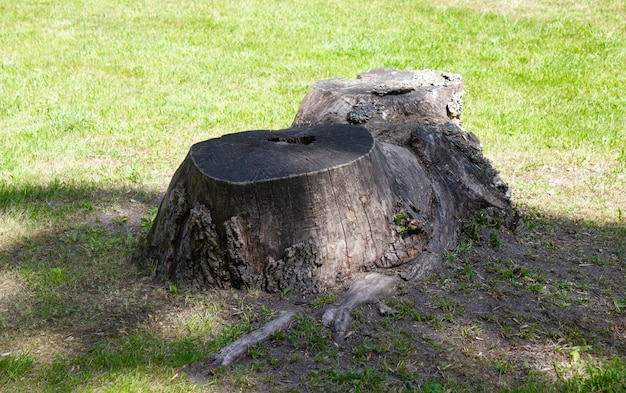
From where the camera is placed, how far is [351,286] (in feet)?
13.4

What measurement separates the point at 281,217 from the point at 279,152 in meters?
0.43

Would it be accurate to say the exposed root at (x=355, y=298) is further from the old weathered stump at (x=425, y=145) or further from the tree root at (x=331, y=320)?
the old weathered stump at (x=425, y=145)

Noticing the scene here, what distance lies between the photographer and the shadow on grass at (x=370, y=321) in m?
3.52

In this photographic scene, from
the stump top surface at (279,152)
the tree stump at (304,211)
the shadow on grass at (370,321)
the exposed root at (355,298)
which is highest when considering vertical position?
the stump top surface at (279,152)

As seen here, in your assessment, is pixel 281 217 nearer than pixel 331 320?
No

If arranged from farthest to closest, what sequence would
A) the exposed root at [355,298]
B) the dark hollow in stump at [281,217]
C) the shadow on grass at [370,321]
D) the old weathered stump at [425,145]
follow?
1. the old weathered stump at [425,145]
2. the dark hollow in stump at [281,217]
3. the exposed root at [355,298]
4. the shadow on grass at [370,321]

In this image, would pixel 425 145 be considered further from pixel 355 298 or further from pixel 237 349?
pixel 237 349

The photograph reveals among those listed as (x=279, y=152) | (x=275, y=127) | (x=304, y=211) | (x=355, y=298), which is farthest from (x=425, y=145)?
(x=275, y=127)

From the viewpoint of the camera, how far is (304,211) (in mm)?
3982

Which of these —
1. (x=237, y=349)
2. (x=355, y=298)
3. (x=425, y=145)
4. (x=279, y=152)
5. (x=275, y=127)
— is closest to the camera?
(x=237, y=349)

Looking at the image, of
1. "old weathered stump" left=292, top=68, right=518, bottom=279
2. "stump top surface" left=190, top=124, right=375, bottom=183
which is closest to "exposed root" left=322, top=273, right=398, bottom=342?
"old weathered stump" left=292, top=68, right=518, bottom=279

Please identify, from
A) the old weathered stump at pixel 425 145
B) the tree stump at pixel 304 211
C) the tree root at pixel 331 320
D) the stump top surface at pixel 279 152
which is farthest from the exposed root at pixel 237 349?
the old weathered stump at pixel 425 145

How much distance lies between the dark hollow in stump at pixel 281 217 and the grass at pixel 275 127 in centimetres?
17

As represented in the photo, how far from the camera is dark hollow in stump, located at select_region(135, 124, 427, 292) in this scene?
3953 mm
